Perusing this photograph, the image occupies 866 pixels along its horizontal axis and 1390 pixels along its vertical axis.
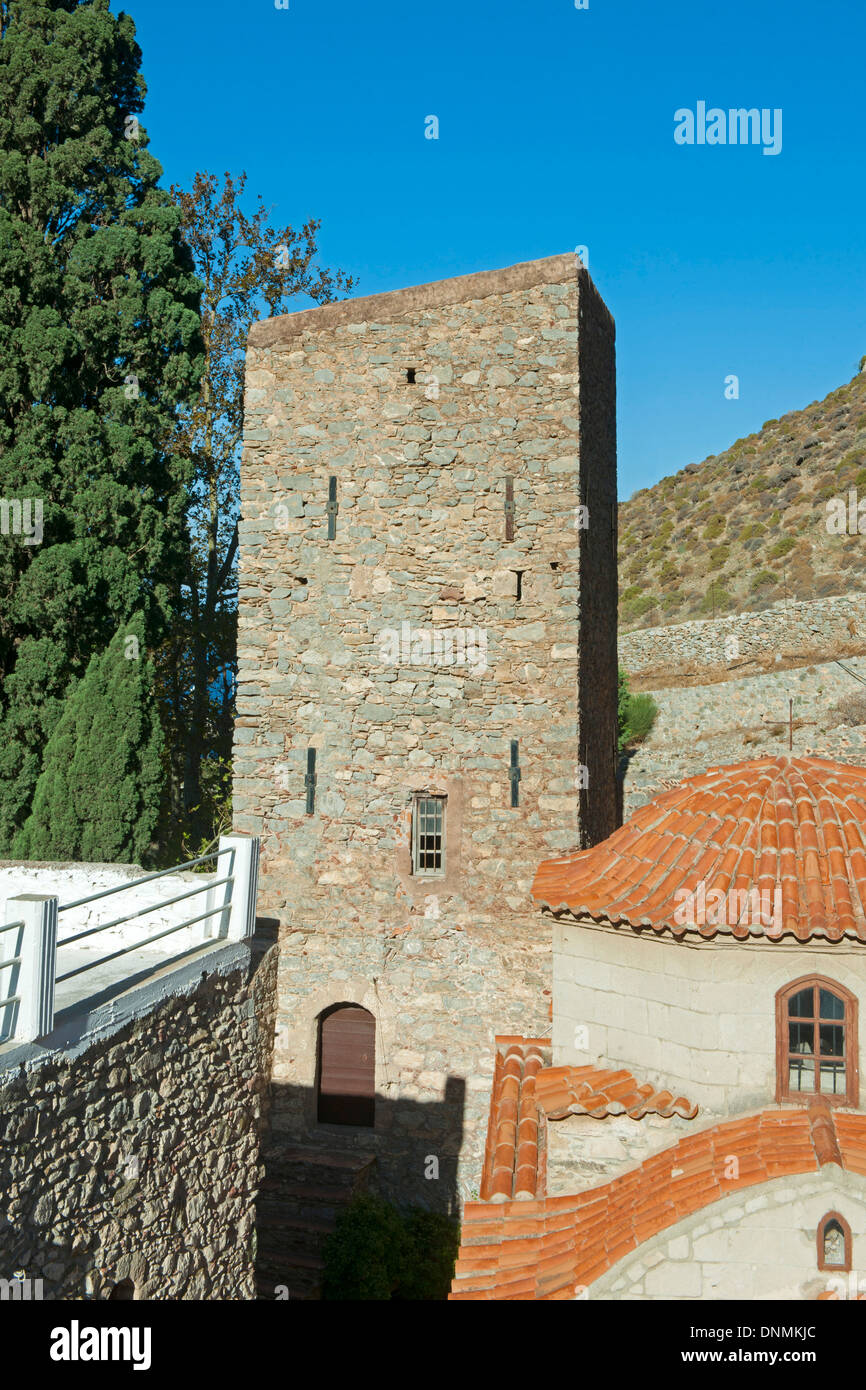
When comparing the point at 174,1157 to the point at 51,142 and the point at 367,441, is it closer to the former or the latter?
the point at 367,441

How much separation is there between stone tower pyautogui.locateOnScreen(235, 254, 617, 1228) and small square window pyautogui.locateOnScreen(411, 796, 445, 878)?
2 centimetres


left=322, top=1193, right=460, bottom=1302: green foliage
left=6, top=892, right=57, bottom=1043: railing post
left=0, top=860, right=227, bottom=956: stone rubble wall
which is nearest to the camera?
left=6, top=892, right=57, bottom=1043: railing post

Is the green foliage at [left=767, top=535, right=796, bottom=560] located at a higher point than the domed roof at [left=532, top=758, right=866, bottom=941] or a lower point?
higher

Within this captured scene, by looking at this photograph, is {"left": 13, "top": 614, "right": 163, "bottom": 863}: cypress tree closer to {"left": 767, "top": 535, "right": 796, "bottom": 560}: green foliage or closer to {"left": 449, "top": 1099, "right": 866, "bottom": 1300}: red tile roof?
{"left": 449, "top": 1099, "right": 866, "bottom": 1300}: red tile roof

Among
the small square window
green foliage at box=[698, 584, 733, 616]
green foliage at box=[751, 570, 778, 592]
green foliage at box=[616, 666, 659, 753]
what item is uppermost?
green foliage at box=[751, 570, 778, 592]

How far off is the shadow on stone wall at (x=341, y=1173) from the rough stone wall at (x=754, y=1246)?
5087 millimetres

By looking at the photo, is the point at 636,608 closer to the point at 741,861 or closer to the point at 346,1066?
the point at 346,1066

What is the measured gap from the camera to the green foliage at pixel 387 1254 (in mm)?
9852

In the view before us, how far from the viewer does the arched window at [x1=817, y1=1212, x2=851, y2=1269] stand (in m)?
5.74

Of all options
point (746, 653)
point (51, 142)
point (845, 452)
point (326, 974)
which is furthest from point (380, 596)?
point (845, 452)

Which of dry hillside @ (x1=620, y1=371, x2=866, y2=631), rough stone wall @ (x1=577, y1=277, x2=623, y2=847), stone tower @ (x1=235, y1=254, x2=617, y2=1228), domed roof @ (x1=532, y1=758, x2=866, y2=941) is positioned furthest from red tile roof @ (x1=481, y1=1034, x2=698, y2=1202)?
dry hillside @ (x1=620, y1=371, x2=866, y2=631)

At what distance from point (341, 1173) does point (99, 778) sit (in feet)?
19.3

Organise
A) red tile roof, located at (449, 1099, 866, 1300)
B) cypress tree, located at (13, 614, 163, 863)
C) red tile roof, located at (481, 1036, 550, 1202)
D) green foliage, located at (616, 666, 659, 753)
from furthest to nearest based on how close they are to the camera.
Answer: green foliage, located at (616, 666, 659, 753) → cypress tree, located at (13, 614, 163, 863) → red tile roof, located at (481, 1036, 550, 1202) → red tile roof, located at (449, 1099, 866, 1300)
